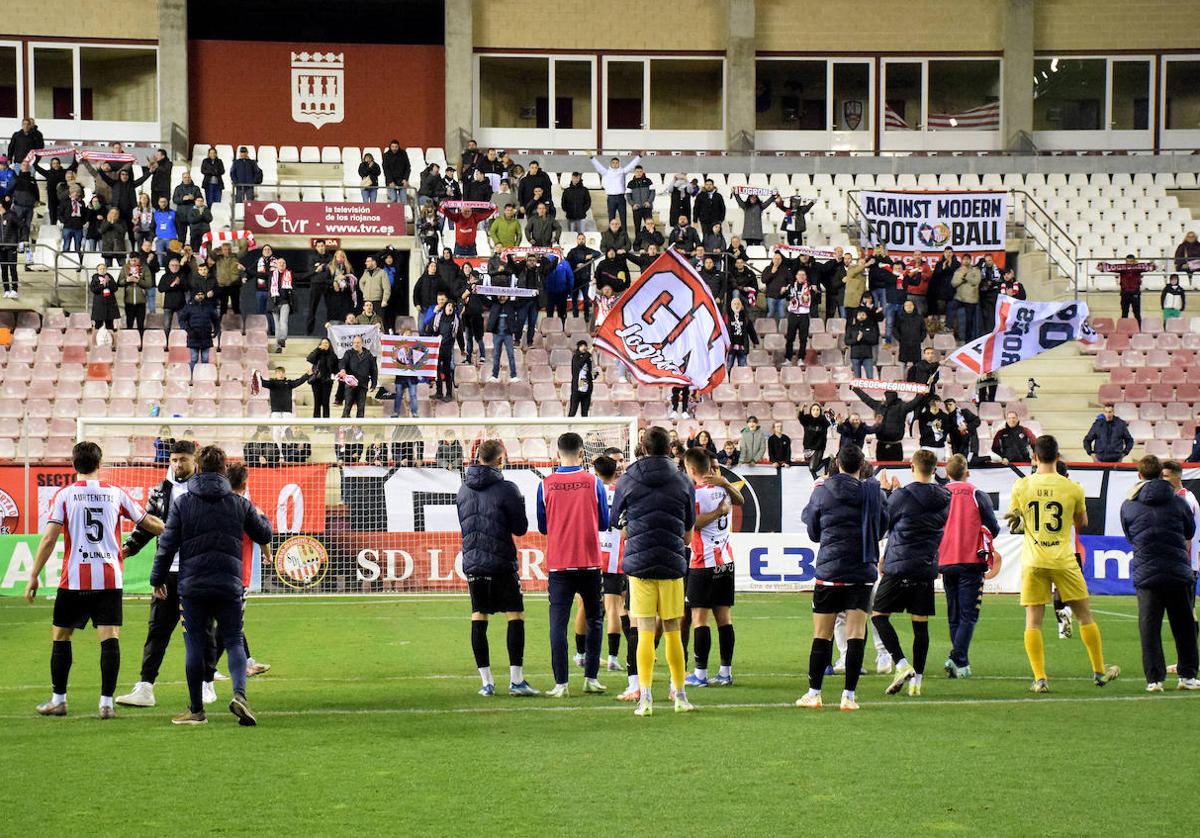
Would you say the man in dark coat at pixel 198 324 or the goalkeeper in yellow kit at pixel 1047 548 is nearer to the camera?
the goalkeeper in yellow kit at pixel 1047 548

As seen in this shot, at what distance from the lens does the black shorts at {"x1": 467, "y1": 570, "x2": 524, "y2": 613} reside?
1276cm

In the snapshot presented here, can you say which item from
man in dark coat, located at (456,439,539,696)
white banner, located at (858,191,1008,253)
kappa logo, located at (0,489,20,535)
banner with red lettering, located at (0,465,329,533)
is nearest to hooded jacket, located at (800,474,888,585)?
man in dark coat, located at (456,439,539,696)

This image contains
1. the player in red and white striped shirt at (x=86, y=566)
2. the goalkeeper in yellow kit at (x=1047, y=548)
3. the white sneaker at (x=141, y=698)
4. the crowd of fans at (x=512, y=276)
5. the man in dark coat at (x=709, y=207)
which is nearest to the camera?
the player in red and white striped shirt at (x=86, y=566)

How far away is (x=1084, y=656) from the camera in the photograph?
625 inches

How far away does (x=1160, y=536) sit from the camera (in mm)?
13180

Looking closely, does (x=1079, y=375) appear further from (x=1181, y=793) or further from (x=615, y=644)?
(x=1181, y=793)

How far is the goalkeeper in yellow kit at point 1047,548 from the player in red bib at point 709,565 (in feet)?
7.68

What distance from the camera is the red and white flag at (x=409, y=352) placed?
2752 cm

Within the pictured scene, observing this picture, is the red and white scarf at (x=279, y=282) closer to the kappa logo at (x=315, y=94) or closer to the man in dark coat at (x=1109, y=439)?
the kappa logo at (x=315, y=94)

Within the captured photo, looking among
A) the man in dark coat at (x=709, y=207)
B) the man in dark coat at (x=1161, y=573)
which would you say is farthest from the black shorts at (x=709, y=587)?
the man in dark coat at (x=709, y=207)

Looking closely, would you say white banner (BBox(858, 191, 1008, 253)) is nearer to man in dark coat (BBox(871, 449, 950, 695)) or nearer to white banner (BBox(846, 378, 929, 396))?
white banner (BBox(846, 378, 929, 396))

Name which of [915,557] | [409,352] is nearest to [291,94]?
[409,352]

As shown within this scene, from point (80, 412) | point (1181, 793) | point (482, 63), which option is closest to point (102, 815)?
point (1181, 793)

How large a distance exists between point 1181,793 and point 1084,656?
7.21 metres
